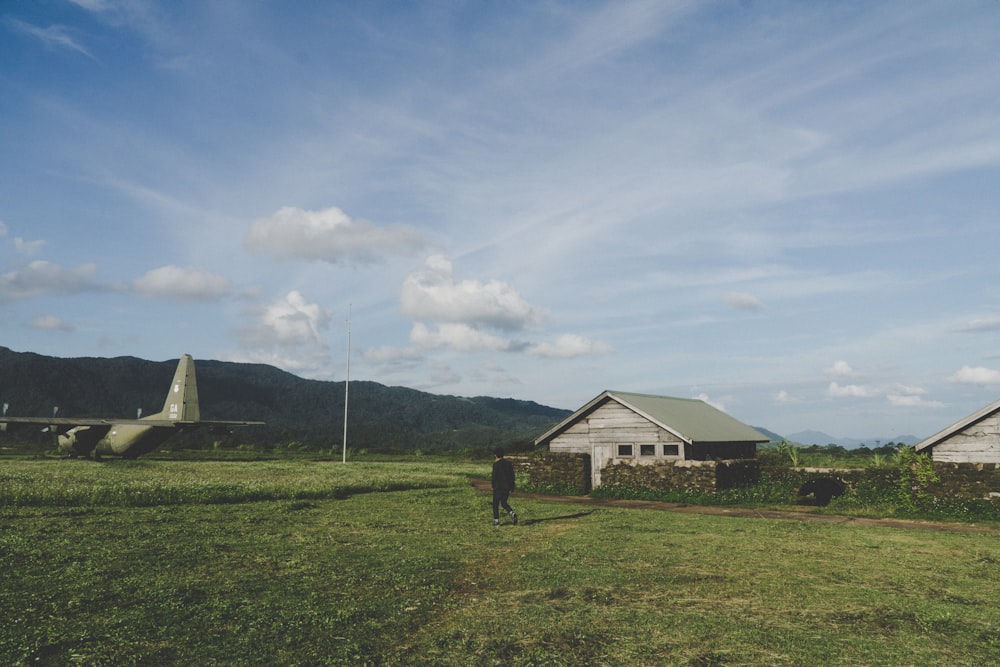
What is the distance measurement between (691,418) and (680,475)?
8.90 m

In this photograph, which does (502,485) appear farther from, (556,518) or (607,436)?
(607,436)

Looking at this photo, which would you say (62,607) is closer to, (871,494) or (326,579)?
(326,579)

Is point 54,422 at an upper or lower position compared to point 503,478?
upper

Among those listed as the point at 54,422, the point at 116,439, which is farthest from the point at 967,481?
the point at 54,422

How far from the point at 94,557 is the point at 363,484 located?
18433 millimetres

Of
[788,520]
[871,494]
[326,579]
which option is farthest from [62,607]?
[871,494]

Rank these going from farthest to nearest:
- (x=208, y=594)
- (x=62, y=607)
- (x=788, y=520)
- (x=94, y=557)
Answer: (x=788, y=520) < (x=94, y=557) < (x=208, y=594) < (x=62, y=607)

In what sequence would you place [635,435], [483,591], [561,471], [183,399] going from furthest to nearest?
1. [183,399]
2. [635,435]
3. [561,471]
4. [483,591]

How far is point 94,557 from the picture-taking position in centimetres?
1281

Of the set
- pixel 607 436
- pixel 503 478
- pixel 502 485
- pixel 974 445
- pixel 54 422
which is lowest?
pixel 502 485

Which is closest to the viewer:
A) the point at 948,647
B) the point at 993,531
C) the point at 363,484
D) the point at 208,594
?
the point at 948,647

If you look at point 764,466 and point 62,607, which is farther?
point 764,466

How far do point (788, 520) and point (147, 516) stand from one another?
21.3m

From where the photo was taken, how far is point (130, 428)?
1817 inches
